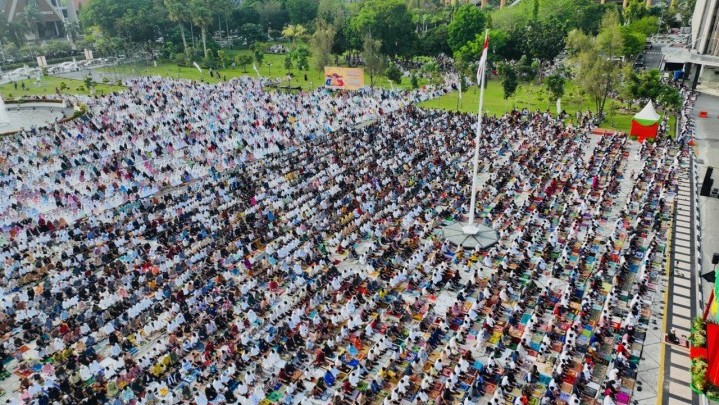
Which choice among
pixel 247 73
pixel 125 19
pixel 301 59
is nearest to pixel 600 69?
pixel 301 59

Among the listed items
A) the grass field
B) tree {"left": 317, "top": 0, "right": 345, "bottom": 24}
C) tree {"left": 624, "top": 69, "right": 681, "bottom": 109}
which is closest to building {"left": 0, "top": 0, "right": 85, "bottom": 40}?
tree {"left": 317, "top": 0, "right": 345, "bottom": 24}

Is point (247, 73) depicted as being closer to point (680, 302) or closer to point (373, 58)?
point (373, 58)

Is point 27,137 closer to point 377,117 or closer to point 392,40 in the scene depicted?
point 377,117

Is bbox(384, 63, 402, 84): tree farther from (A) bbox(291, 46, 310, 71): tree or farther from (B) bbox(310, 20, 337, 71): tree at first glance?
(A) bbox(291, 46, 310, 71): tree

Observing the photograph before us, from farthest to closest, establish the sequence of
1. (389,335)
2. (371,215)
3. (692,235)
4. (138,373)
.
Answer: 1. (371,215)
2. (692,235)
3. (389,335)
4. (138,373)

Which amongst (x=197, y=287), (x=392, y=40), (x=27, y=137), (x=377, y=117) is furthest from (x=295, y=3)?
(x=197, y=287)

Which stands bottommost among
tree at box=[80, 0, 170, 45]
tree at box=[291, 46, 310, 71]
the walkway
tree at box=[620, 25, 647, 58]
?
the walkway
